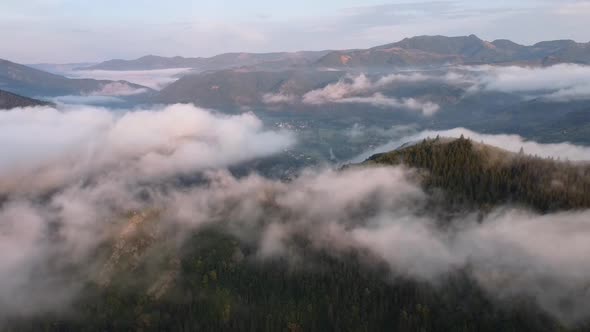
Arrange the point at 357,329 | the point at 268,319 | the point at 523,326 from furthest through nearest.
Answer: the point at 268,319 → the point at 357,329 → the point at 523,326

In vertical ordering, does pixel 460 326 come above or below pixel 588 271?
below

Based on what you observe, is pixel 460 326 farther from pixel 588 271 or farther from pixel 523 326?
pixel 588 271

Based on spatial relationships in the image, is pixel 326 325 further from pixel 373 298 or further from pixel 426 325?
pixel 426 325

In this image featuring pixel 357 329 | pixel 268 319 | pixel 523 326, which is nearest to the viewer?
pixel 523 326

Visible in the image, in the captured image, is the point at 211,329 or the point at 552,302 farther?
the point at 211,329

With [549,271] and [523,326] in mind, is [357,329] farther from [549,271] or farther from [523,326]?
[549,271]

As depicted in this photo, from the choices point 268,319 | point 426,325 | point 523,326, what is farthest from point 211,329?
point 523,326

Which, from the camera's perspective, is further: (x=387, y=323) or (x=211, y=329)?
(x=211, y=329)

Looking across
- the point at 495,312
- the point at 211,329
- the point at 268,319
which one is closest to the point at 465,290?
the point at 495,312

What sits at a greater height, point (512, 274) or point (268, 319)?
point (512, 274)
